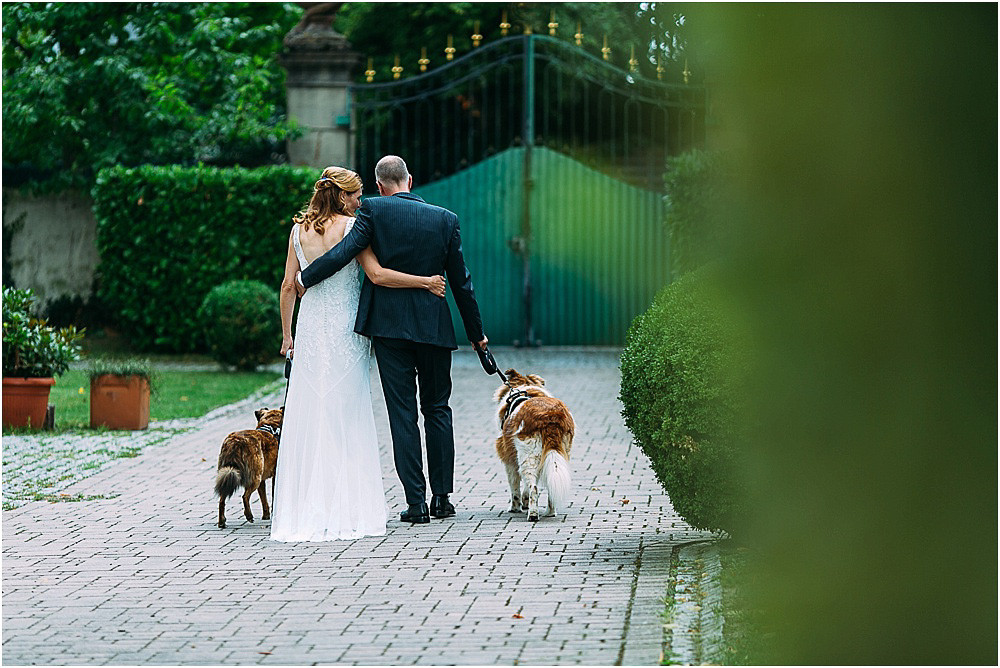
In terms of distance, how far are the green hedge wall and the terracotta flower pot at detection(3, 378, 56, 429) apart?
5.94m

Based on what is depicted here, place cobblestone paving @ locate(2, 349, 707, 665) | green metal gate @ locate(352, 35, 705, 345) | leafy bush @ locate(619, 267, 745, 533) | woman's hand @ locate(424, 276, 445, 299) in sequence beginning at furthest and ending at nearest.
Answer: green metal gate @ locate(352, 35, 705, 345)
woman's hand @ locate(424, 276, 445, 299)
leafy bush @ locate(619, 267, 745, 533)
cobblestone paving @ locate(2, 349, 707, 665)

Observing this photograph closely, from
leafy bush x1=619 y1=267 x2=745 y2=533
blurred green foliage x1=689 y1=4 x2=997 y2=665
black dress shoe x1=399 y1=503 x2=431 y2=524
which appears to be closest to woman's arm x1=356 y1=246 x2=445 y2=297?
black dress shoe x1=399 y1=503 x2=431 y2=524

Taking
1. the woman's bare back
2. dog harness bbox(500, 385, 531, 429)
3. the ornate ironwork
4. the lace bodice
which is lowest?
dog harness bbox(500, 385, 531, 429)

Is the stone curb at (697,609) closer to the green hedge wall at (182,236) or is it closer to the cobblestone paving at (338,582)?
the cobblestone paving at (338,582)

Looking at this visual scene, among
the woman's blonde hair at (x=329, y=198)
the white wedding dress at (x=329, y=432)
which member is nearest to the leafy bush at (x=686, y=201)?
the woman's blonde hair at (x=329, y=198)

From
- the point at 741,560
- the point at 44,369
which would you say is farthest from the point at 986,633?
the point at 44,369

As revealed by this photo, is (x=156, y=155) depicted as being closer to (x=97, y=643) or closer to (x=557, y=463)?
(x=557, y=463)

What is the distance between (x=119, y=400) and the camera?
37.8 feet

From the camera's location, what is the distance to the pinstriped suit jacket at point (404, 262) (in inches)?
287

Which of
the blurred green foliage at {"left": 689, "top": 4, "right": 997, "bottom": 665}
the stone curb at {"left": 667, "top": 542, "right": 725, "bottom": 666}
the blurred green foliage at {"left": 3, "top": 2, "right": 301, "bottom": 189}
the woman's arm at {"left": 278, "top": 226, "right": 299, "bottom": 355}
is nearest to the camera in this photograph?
the blurred green foliage at {"left": 689, "top": 4, "right": 997, "bottom": 665}

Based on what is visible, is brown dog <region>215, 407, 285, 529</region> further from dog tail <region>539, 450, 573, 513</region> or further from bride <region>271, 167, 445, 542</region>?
dog tail <region>539, 450, 573, 513</region>

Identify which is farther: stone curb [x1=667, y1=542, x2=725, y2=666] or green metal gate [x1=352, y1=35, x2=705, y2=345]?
green metal gate [x1=352, y1=35, x2=705, y2=345]

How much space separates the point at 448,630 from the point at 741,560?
1.62m

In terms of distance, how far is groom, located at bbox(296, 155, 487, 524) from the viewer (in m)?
7.30
